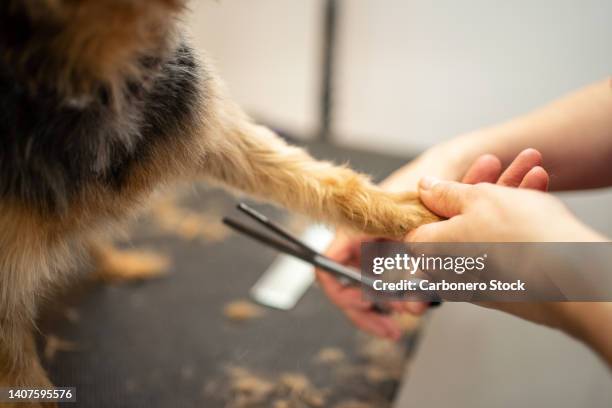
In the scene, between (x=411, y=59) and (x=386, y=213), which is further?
(x=411, y=59)

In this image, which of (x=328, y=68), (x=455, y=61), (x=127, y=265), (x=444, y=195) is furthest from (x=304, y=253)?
(x=328, y=68)

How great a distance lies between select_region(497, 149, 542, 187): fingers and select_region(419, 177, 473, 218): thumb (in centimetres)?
5

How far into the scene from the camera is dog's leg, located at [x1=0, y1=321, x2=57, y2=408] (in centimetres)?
55

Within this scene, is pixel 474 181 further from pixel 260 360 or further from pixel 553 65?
pixel 553 65

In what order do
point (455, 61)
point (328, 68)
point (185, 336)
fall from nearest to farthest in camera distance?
point (185, 336) → point (455, 61) → point (328, 68)

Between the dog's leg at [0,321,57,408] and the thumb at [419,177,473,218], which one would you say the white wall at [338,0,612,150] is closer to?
the thumb at [419,177,473,218]

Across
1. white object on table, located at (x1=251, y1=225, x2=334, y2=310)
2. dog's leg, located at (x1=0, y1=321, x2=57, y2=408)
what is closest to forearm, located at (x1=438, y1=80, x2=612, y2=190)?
white object on table, located at (x1=251, y1=225, x2=334, y2=310)

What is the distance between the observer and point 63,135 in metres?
0.48

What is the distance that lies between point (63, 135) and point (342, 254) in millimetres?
453

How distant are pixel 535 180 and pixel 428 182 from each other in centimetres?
13

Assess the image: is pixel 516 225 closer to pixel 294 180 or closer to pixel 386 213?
pixel 386 213

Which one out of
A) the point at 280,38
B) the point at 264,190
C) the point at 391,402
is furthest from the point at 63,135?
the point at 280,38

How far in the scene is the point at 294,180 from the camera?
0.70 metres

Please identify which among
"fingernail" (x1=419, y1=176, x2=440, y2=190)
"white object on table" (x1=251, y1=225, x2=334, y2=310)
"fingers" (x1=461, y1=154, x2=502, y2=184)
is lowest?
"white object on table" (x1=251, y1=225, x2=334, y2=310)
